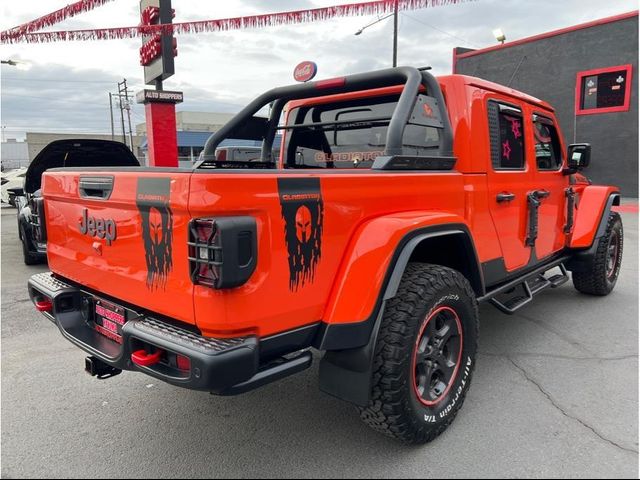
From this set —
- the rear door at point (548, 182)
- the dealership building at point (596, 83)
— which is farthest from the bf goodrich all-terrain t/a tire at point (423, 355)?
the dealership building at point (596, 83)

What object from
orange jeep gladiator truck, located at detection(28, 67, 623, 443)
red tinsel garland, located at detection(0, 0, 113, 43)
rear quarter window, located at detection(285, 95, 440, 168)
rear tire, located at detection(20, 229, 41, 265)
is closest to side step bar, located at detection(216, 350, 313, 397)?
orange jeep gladiator truck, located at detection(28, 67, 623, 443)

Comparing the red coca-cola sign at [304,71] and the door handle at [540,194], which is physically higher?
the red coca-cola sign at [304,71]

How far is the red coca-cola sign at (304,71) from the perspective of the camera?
5449 mm

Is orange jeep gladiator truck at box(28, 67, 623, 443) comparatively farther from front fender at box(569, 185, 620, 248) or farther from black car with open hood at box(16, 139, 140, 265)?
black car with open hood at box(16, 139, 140, 265)

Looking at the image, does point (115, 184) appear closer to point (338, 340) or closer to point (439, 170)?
point (338, 340)

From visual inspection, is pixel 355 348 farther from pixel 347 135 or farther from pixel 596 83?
pixel 596 83

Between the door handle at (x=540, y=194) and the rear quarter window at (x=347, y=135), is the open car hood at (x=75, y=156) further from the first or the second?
the door handle at (x=540, y=194)

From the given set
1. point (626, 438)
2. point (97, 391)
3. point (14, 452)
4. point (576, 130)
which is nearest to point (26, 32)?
point (97, 391)

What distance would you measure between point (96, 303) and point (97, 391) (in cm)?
94

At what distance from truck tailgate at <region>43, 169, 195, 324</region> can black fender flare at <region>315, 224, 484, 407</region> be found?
67 cm

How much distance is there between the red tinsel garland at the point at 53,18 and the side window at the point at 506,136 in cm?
544

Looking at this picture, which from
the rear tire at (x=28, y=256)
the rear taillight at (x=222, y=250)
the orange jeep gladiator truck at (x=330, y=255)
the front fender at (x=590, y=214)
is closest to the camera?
the rear taillight at (x=222, y=250)

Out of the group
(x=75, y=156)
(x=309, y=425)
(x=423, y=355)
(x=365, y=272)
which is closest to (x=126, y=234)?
(x=365, y=272)

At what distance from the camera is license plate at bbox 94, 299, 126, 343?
2375mm
